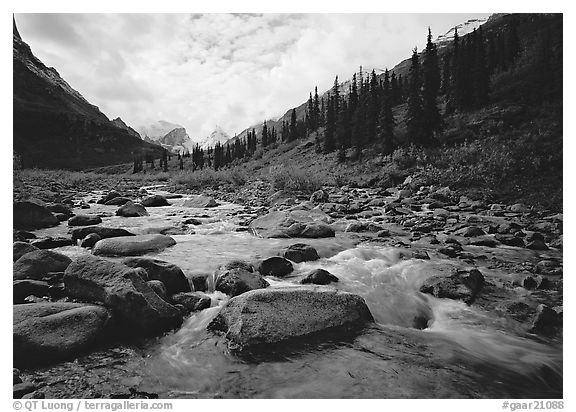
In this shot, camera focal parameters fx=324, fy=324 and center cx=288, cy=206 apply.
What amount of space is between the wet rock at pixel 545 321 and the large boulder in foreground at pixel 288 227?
5.61 m

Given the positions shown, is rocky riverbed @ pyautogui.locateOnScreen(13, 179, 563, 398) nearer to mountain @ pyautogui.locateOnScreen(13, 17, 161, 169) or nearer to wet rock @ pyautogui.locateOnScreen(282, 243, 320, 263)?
wet rock @ pyautogui.locateOnScreen(282, 243, 320, 263)

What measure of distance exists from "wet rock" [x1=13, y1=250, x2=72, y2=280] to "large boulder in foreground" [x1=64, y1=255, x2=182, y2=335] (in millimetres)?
1124

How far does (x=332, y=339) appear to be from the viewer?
4160 mm

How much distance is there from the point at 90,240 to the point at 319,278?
6.27m

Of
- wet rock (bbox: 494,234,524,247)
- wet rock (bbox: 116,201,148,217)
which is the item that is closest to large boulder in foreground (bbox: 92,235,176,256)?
wet rock (bbox: 116,201,148,217)

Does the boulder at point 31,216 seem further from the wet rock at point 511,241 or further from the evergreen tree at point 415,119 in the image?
the evergreen tree at point 415,119

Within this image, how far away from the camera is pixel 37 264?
227 inches

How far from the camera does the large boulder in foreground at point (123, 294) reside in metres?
4.28

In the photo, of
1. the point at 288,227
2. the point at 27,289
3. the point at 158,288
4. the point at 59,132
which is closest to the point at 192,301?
the point at 158,288

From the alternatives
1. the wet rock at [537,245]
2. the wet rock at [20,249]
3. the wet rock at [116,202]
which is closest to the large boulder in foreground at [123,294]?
the wet rock at [20,249]

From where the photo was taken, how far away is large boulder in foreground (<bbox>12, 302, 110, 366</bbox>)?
3587 mm
